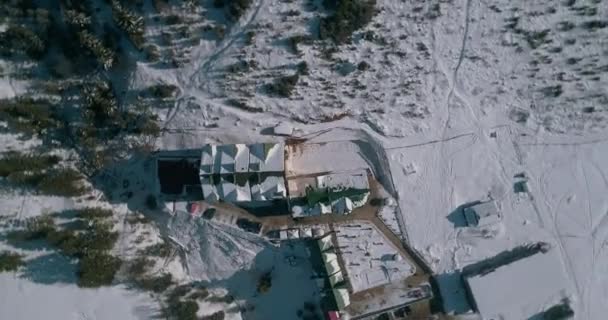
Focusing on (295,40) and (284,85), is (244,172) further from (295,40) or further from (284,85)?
(295,40)

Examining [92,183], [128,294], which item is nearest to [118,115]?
[92,183]

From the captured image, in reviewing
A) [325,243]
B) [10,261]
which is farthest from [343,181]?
[10,261]

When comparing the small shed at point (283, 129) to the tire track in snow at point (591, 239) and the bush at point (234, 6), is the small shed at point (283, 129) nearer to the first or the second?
the bush at point (234, 6)

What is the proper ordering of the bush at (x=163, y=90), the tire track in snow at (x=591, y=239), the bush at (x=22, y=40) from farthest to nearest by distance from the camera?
the bush at (x=22, y=40), the bush at (x=163, y=90), the tire track in snow at (x=591, y=239)

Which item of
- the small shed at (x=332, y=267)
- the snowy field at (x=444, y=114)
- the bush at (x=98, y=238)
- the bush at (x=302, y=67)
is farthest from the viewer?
the bush at (x=98, y=238)

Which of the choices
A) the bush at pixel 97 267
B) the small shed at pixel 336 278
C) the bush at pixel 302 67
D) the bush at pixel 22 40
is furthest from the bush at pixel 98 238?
the bush at pixel 302 67

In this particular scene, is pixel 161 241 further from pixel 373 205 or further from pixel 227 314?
pixel 373 205
